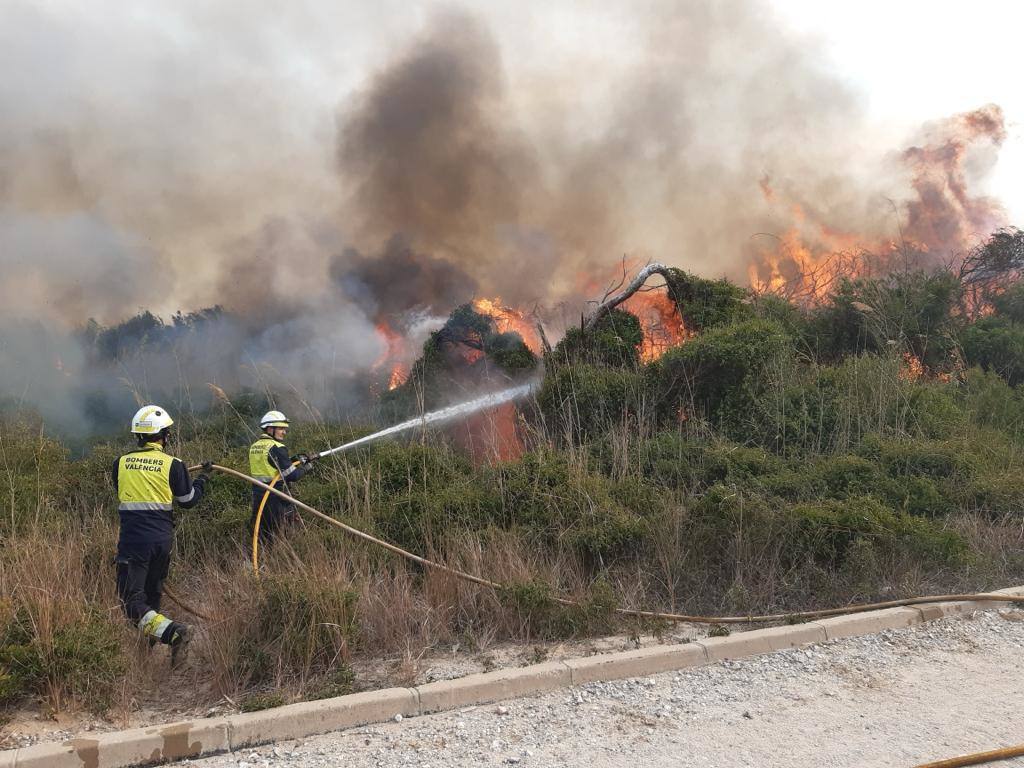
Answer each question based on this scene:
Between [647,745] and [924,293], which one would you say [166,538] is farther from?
[924,293]

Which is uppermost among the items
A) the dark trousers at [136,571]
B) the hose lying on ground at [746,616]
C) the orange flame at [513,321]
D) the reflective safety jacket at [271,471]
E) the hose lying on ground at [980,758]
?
the orange flame at [513,321]

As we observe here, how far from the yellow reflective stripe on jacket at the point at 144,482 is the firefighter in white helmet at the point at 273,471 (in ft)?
4.27

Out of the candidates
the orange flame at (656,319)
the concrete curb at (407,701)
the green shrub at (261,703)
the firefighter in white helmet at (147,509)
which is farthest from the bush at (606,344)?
the green shrub at (261,703)

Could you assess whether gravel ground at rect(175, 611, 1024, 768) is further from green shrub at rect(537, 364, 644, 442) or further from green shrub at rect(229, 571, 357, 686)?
green shrub at rect(537, 364, 644, 442)

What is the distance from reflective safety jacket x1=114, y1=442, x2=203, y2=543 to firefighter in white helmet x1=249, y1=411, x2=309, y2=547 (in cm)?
122

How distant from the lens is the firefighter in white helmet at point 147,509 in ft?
17.0

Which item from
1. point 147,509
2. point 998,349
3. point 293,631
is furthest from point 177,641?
point 998,349

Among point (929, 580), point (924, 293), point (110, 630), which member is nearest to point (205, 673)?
point (110, 630)

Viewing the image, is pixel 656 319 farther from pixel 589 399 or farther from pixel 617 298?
pixel 589 399

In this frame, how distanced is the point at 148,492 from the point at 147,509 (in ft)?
0.40

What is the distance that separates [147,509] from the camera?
5270 mm

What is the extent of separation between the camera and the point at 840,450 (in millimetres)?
8320

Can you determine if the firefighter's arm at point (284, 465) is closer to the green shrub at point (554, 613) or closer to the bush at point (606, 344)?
the green shrub at point (554, 613)

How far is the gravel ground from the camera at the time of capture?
3611 mm
